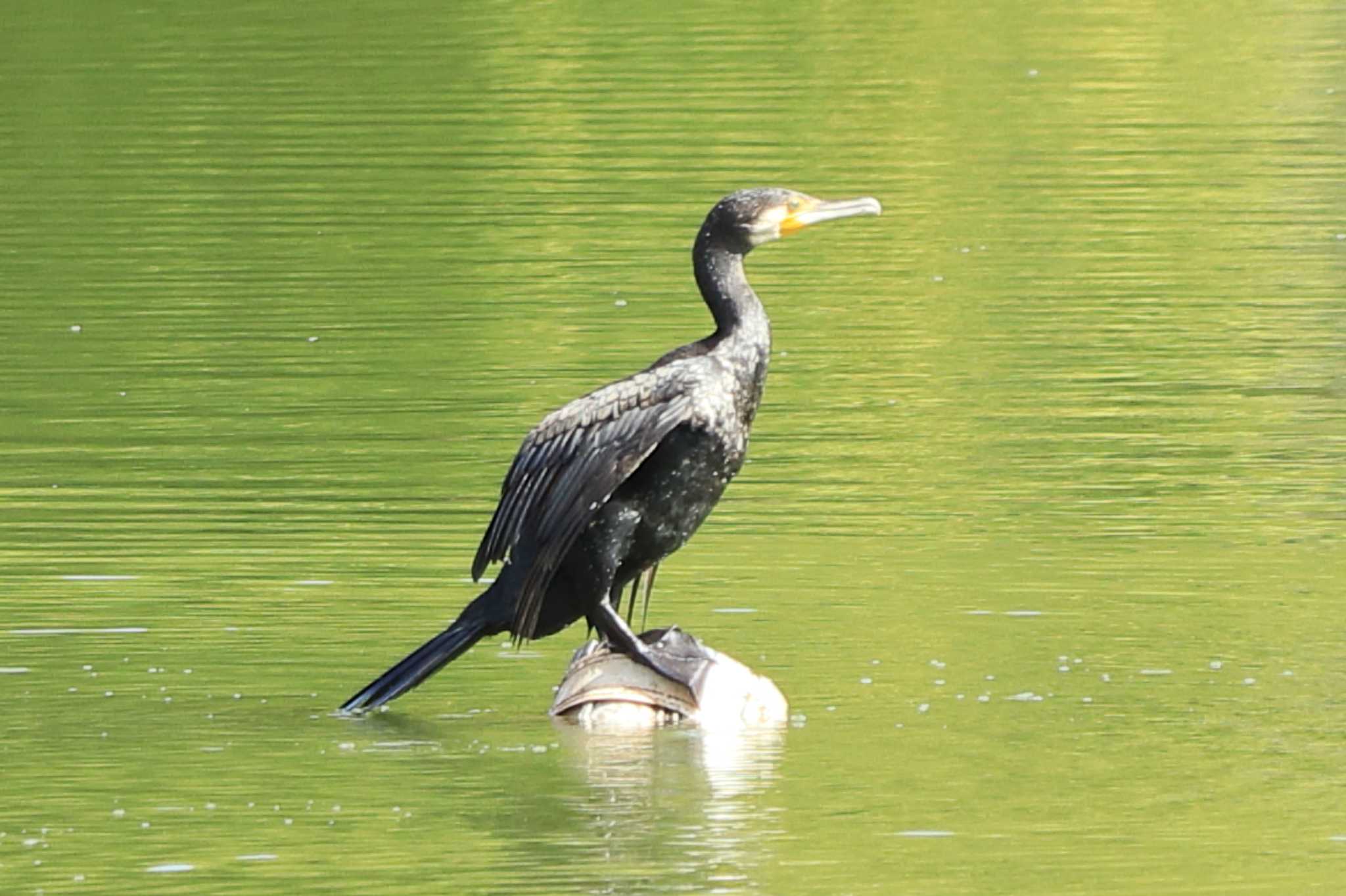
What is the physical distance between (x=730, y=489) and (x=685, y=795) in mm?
4059

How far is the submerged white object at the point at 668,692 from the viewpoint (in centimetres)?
928

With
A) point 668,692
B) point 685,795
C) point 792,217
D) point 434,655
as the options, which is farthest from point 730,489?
point 685,795

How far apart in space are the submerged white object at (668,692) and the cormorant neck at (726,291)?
0.85 meters

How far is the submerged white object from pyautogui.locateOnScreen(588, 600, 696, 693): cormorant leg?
2 cm

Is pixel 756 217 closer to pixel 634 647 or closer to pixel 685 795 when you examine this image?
pixel 634 647

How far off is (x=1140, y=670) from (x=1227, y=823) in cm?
148

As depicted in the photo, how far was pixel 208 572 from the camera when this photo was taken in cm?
1121

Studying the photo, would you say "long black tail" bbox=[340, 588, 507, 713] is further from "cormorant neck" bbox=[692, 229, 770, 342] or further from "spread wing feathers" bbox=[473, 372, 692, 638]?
"cormorant neck" bbox=[692, 229, 770, 342]

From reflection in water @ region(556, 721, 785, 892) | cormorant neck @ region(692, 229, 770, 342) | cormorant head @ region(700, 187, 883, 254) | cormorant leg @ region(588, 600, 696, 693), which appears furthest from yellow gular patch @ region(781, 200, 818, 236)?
reflection in water @ region(556, 721, 785, 892)

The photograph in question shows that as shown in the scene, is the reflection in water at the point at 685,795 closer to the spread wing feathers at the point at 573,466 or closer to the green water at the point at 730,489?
the green water at the point at 730,489

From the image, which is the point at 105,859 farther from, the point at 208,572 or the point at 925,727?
the point at 208,572

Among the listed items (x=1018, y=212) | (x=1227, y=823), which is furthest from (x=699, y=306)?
(x=1227, y=823)

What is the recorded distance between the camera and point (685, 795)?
8594mm

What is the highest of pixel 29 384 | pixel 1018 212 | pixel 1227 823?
pixel 1018 212
